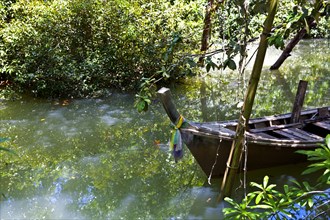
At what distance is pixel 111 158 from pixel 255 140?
7.63 ft

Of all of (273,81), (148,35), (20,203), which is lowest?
(20,203)

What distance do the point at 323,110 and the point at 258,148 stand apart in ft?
6.35

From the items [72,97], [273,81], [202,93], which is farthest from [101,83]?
[273,81]

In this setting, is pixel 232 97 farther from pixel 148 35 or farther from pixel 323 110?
pixel 323 110

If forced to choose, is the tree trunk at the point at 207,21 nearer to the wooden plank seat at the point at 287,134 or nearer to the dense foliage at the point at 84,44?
the dense foliage at the point at 84,44

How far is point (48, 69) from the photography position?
8531 millimetres

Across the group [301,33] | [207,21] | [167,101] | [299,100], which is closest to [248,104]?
[167,101]

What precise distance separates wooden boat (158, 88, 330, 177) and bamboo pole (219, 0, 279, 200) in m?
0.41

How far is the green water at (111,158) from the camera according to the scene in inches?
171

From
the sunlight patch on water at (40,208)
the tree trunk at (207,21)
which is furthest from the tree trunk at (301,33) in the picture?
the sunlight patch on water at (40,208)

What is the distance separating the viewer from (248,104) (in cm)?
352

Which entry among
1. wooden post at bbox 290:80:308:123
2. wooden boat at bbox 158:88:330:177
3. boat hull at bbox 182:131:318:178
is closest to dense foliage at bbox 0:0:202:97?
wooden post at bbox 290:80:308:123

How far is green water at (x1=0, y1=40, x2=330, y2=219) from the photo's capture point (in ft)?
14.2

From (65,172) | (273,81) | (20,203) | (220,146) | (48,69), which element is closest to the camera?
(220,146)
